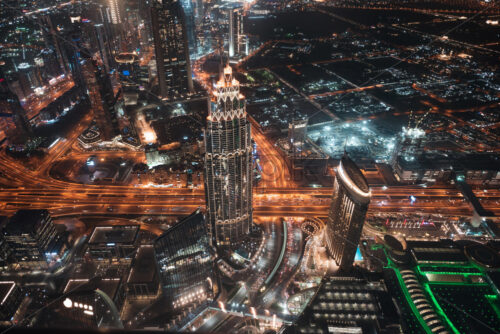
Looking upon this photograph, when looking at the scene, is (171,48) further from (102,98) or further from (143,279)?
(143,279)

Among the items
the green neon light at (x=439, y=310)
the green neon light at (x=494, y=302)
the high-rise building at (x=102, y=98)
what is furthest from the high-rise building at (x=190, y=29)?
the green neon light at (x=494, y=302)

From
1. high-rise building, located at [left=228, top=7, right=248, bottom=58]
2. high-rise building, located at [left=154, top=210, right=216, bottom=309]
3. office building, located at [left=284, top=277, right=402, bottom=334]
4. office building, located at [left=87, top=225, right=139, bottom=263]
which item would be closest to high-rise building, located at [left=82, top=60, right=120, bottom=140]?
office building, located at [left=87, top=225, right=139, bottom=263]

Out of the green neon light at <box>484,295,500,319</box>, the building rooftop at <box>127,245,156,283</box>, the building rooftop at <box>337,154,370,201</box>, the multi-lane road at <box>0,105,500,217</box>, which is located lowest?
the multi-lane road at <box>0,105,500,217</box>

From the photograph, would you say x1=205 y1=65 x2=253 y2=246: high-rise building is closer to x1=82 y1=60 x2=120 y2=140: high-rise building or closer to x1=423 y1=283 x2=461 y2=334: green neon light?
x1=423 y1=283 x2=461 y2=334: green neon light

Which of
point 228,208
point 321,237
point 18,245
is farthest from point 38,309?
point 321,237

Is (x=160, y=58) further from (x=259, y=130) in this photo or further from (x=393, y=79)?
(x=393, y=79)

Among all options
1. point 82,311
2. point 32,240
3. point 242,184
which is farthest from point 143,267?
point 242,184
